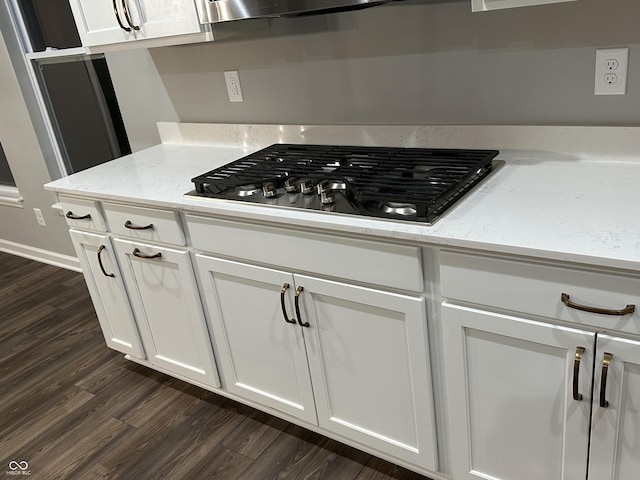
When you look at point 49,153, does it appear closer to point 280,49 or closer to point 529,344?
point 280,49

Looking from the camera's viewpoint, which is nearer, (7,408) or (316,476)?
(316,476)

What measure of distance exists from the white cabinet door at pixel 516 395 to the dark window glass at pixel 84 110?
2.42 metres

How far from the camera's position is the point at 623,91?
1568 mm

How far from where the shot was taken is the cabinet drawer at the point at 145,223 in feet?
6.46

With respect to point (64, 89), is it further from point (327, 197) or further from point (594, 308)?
point (594, 308)

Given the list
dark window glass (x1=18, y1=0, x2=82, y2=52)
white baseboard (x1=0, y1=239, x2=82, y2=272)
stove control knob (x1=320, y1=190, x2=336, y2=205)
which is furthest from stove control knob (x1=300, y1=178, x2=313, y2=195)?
white baseboard (x1=0, y1=239, x2=82, y2=272)

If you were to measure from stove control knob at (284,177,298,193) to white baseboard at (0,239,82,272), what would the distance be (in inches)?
98.8

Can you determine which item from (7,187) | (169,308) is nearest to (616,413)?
(169,308)

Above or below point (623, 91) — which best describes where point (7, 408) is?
below

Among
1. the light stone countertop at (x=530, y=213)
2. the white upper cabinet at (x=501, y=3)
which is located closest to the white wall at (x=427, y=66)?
the light stone countertop at (x=530, y=213)

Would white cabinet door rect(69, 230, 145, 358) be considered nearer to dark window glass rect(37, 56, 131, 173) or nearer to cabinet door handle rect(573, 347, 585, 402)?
dark window glass rect(37, 56, 131, 173)

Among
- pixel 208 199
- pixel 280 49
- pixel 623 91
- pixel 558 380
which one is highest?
pixel 280 49

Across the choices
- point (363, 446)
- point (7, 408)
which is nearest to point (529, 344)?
point (363, 446)

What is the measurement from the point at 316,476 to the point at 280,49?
1537 millimetres
